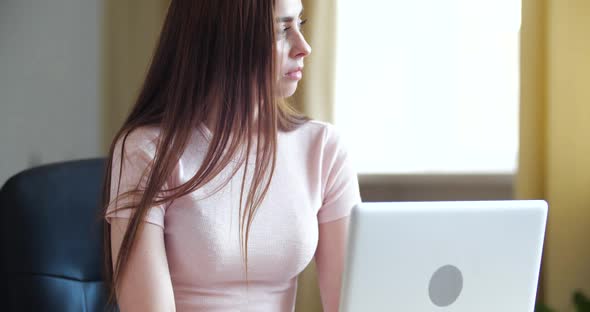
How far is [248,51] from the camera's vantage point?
49.0 inches

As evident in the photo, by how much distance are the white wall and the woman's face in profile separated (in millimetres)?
1473

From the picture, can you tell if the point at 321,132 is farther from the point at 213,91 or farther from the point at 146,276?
the point at 146,276

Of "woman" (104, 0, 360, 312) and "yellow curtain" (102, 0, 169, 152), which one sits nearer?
"woman" (104, 0, 360, 312)

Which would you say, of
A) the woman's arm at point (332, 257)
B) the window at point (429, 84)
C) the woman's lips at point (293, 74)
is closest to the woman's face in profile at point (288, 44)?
the woman's lips at point (293, 74)

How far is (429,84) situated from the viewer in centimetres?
238

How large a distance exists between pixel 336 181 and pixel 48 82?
1570mm

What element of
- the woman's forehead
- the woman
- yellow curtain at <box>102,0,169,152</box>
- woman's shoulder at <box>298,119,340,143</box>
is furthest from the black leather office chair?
yellow curtain at <box>102,0,169,152</box>

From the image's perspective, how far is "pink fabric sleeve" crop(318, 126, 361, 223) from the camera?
1.37m

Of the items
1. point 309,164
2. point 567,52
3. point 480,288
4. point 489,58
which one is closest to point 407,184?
point 489,58

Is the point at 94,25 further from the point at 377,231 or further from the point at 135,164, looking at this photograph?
the point at 377,231

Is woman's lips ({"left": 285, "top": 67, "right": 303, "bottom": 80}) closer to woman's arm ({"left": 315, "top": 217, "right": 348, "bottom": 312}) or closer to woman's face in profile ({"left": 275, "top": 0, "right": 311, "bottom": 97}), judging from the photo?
woman's face in profile ({"left": 275, "top": 0, "right": 311, "bottom": 97})

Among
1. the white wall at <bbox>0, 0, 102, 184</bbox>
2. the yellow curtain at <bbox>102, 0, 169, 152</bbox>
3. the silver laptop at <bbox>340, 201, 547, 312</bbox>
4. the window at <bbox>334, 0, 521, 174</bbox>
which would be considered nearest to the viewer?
the silver laptop at <bbox>340, 201, 547, 312</bbox>

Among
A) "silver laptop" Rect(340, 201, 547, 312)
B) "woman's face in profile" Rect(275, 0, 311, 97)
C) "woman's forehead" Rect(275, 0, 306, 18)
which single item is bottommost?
"silver laptop" Rect(340, 201, 547, 312)

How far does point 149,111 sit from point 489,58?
128cm
